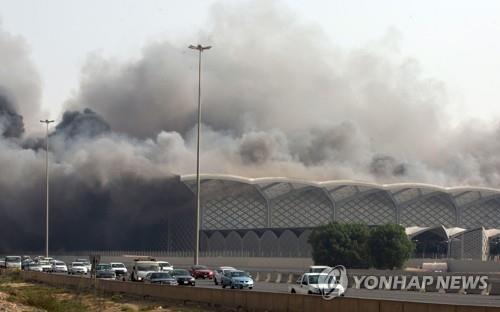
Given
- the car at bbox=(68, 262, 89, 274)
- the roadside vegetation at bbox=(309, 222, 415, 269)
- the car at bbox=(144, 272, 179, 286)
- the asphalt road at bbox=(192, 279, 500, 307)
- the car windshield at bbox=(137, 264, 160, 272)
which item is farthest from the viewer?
the roadside vegetation at bbox=(309, 222, 415, 269)

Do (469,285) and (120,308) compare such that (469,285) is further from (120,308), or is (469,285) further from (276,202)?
(276,202)

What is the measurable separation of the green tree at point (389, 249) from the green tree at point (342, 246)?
4.40 feet

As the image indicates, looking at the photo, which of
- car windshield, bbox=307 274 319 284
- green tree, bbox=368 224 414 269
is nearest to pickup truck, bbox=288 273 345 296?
car windshield, bbox=307 274 319 284

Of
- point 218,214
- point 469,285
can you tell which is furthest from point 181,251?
point 469,285

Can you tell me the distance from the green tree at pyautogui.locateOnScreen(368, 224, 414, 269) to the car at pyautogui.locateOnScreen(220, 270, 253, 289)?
57961mm

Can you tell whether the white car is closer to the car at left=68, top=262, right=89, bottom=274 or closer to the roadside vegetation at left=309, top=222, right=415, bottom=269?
the car at left=68, top=262, right=89, bottom=274

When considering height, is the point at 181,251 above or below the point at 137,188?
below

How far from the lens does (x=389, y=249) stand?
124 metres

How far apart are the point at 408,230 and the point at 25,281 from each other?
91.3 meters

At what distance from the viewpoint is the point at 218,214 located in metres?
190

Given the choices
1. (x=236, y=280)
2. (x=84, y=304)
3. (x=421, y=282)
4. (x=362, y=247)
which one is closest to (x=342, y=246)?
(x=362, y=247)

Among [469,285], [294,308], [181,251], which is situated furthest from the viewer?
[181,251]

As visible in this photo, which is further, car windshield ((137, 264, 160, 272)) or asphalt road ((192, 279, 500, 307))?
car windshield ((137, 264, 160, 272))

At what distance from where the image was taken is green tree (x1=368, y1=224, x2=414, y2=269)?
407 ft
